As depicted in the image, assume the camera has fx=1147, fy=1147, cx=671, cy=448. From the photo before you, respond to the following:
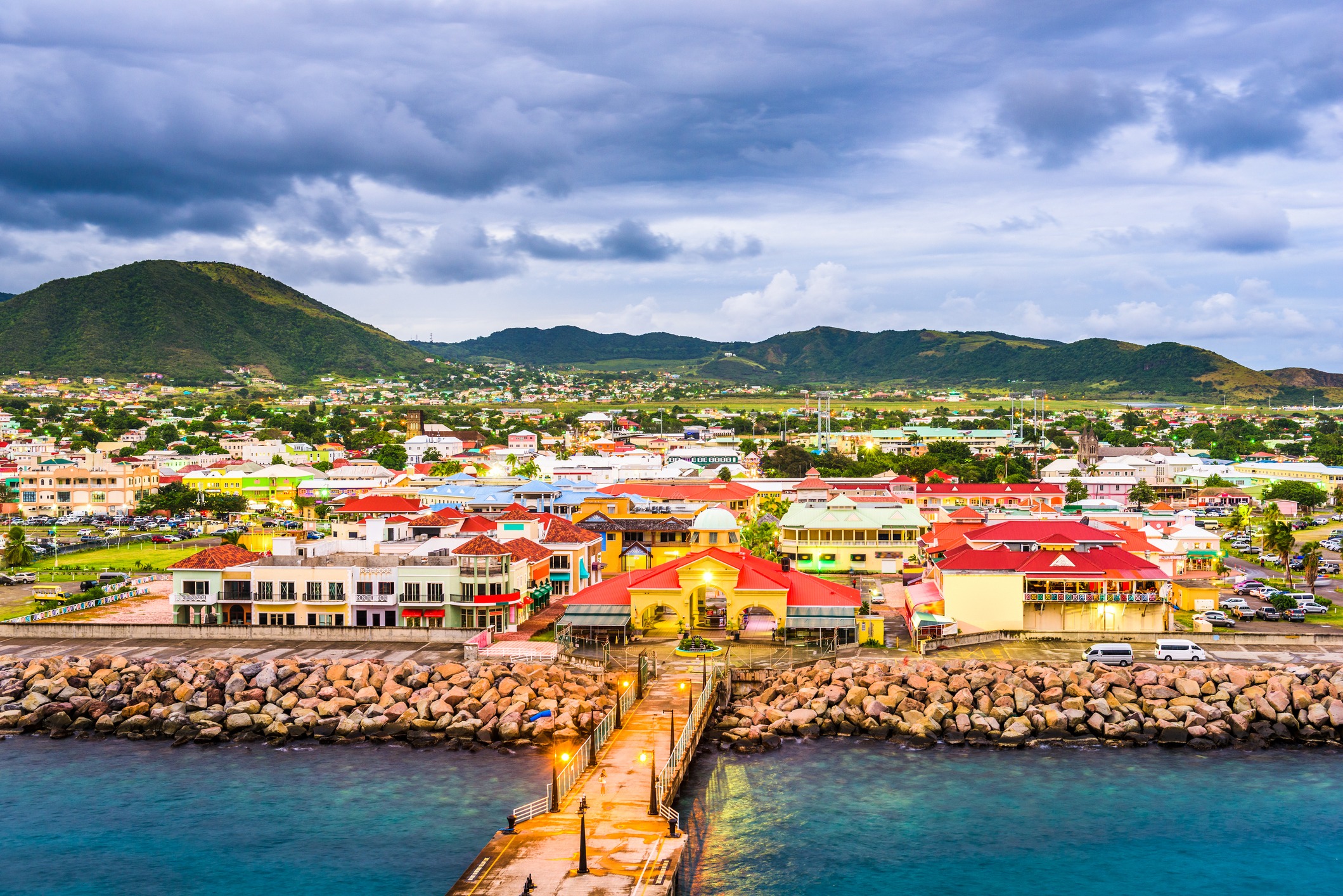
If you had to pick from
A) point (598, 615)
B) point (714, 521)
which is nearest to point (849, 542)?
point (714, 521)

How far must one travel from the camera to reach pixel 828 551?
7175cm

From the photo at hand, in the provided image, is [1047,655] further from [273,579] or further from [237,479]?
[237,479]

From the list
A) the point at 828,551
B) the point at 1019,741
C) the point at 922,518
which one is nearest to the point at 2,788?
the point at 1019,741

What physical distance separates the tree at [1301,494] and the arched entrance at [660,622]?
7951 centimetres

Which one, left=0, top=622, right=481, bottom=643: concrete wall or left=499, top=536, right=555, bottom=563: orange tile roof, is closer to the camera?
left=0, top=622, right=481, bottom=643: concrete wall

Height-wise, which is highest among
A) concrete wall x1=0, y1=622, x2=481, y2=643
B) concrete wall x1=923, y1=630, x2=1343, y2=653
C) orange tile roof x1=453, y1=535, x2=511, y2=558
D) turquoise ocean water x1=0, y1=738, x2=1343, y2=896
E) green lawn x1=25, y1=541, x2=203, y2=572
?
orange tile roof x1=453, y1=535, x2=511, y2=558

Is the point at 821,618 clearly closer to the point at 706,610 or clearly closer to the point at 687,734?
the point at 706,610

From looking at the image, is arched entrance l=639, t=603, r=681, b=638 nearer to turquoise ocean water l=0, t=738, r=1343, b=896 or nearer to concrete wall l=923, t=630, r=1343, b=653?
concrete wall l=923, t=630, r=1343, b=653

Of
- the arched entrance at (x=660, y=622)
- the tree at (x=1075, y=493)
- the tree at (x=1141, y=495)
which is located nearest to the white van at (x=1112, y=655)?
the arched entrance at (x=660, y=622)

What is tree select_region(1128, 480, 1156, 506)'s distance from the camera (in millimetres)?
112500

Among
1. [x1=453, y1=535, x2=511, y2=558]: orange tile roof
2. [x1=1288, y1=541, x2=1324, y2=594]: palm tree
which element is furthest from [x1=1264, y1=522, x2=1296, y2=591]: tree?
[x1=453, y1=535, x2=511, y2=558]: orange tile roof

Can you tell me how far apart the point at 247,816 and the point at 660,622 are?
23923 millimetres

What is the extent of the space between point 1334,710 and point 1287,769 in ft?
14.3

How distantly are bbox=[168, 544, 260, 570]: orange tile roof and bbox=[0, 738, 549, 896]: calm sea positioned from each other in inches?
552
